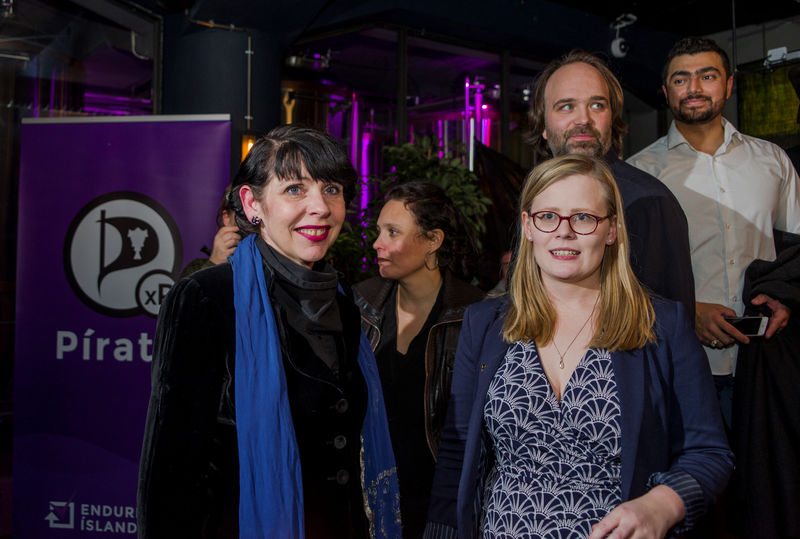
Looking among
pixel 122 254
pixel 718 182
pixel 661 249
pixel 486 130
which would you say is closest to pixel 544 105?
pixel 661 249

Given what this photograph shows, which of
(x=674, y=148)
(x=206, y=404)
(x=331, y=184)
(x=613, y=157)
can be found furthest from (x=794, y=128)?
(x=206, y=404)

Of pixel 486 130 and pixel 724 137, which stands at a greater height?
pixel 486 130

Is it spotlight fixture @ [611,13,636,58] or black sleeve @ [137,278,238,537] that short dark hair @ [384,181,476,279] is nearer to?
black sleeve @ [137,278,238,537]

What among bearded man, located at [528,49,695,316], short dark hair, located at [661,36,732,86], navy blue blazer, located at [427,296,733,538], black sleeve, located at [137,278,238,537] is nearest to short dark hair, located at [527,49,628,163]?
bearded man, located at [528,49,695,316]

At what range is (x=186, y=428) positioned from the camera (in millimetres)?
1333

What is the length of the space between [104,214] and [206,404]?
259 centimetres

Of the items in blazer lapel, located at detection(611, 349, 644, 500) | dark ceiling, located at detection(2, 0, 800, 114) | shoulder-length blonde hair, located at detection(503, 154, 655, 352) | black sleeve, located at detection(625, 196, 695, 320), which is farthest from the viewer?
dark ceiling, located at detection(2, 0, 800, 114)

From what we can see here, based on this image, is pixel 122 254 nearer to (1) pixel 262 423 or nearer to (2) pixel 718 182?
(1) pixel 262 423

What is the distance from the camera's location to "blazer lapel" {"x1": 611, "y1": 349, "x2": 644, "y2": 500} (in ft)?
4.55

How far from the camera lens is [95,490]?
3.45 m

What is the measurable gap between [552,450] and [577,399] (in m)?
0.13

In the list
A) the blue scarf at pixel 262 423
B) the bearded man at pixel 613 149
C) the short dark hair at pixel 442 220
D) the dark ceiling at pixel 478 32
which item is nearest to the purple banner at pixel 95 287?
the short dark hair at pixel 442 220

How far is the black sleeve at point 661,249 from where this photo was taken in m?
1.76

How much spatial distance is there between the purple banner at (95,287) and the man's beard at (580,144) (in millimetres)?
2220
